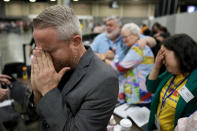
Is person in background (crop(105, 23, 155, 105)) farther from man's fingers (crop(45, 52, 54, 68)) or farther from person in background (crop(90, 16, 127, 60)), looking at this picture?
man's fingers (crop(45, 52, 54, 68))

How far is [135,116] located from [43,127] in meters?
0.96

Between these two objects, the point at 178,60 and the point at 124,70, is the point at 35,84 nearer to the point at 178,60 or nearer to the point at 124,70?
the point at 178,60

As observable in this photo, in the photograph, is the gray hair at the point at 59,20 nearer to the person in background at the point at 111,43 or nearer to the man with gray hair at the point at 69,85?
the man with gray hair at the point at 69,85

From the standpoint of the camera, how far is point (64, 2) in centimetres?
226

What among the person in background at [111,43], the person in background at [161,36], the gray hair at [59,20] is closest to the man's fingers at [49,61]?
the gray hair at [59,20]

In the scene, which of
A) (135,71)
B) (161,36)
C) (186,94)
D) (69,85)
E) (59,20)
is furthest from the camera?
(161,36)

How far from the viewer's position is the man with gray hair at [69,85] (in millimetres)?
703

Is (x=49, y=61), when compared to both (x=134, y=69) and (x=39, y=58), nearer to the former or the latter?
(x=39, y=58)

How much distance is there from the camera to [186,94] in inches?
43.9

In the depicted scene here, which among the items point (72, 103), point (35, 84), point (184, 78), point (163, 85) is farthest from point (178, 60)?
point (35, 84)

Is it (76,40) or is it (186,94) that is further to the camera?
(186,94)

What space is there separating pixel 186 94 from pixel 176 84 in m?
0.17

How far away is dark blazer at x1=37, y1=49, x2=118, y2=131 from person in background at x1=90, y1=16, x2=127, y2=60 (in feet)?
4.49

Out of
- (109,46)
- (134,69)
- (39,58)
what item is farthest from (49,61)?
(109,46)
